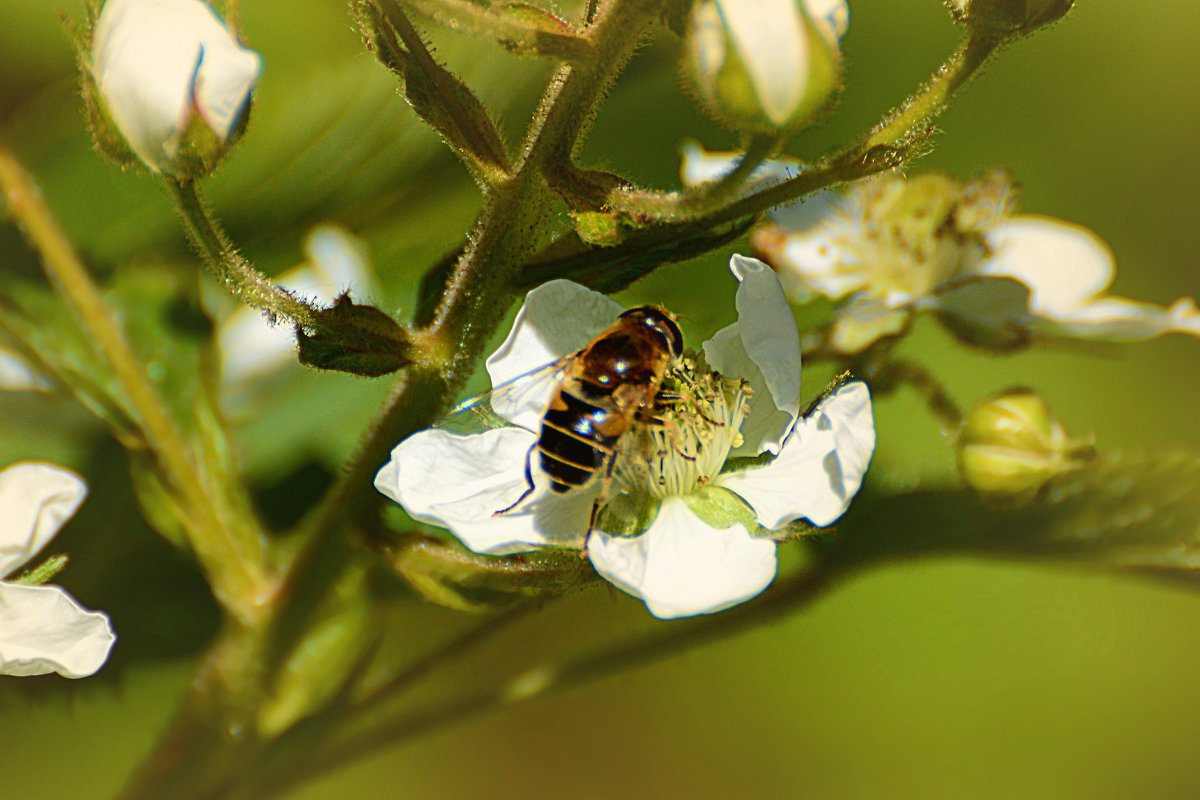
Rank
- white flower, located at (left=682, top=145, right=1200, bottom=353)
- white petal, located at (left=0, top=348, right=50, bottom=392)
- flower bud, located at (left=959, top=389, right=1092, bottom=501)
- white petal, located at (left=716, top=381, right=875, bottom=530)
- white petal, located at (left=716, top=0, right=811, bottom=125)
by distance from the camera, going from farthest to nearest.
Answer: white petal, located at (left=0, top=348, right=50, bottom=392) → white flower, located at (left=682, top=145, right=1200, bottom=353) → flower bud, located at (left=959, top=389, right=1092, bottom=501) → white petal, located at (left=716, top=381, right=875, bottom=530) → white petal, located at (left=716, top=0, right=811, bottom=125)

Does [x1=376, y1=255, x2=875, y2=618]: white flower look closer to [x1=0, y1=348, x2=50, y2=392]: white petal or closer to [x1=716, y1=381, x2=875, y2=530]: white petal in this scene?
[x1=716, y1=381, x2=875, y2=530]: white petal

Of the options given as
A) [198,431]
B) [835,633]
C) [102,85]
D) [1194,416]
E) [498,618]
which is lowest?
[1194,416]

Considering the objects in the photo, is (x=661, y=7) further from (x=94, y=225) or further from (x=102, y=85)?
(x=94, y=225)

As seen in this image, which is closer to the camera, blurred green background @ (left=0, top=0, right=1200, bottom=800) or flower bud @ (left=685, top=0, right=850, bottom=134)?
flower bud @ (left=685, top=0, right=850, bottom=134)

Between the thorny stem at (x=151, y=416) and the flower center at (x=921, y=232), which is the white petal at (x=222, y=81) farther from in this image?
the flower center at (x=921, y=232)

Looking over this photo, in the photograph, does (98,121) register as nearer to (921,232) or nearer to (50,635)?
(50,635)

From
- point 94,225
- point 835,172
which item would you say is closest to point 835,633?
point 835,172

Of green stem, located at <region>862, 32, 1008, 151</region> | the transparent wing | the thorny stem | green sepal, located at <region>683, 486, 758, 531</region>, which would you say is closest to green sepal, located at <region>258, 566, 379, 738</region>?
the thorny stem
